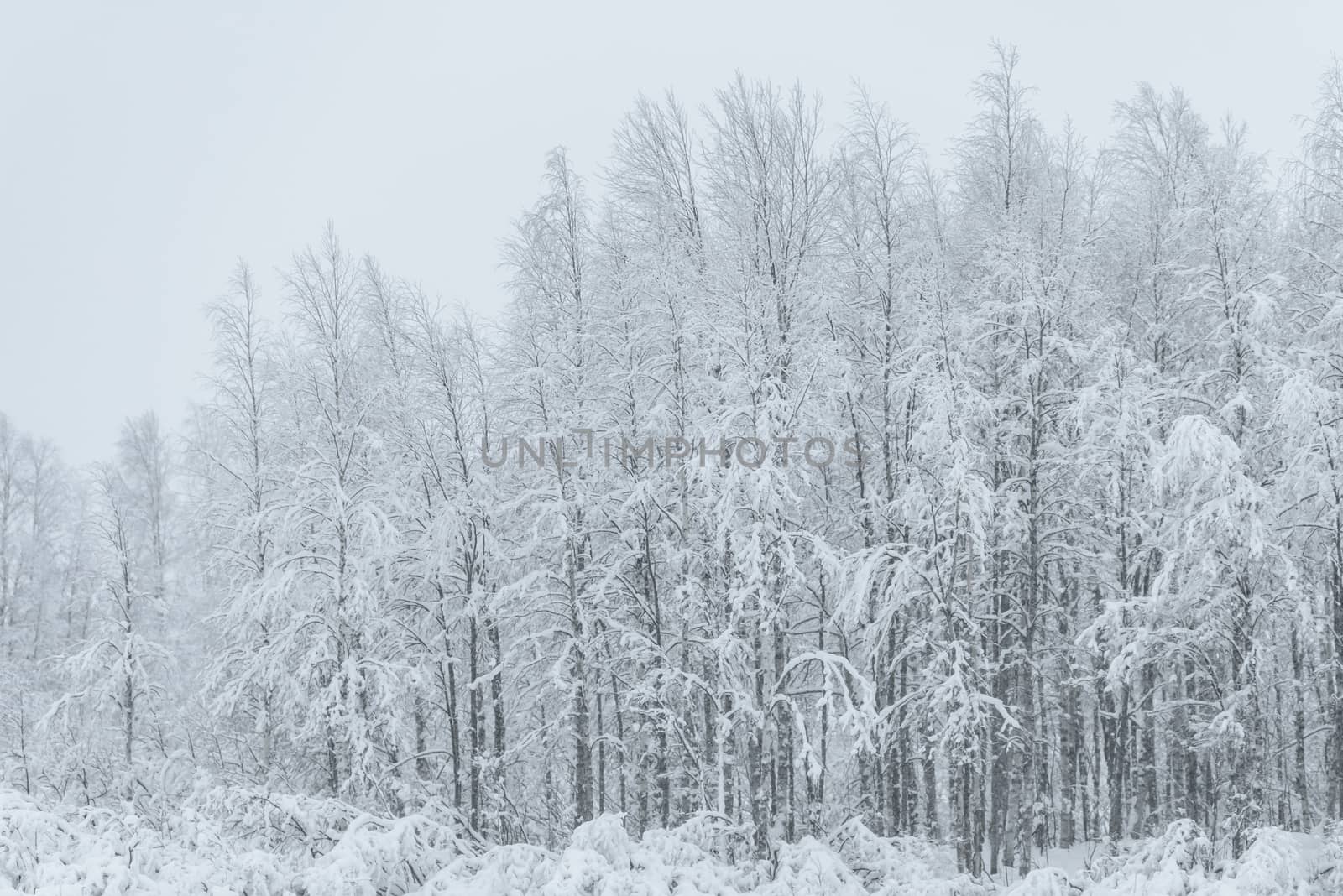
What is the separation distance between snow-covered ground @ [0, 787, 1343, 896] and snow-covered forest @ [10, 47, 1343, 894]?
0.07m

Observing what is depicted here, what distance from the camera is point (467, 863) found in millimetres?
9930

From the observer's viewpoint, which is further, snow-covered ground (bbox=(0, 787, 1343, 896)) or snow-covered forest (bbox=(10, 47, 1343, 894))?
snow-covered forest (bbox=(10, 47, 1343, 894))

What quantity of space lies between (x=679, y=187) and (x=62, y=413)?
626 feet

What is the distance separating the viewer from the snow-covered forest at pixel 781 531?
36.8ft

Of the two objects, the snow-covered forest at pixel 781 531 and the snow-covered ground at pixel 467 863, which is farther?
the snow-covered forest at pixel 781 531

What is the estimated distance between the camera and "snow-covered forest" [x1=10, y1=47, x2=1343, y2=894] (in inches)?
441

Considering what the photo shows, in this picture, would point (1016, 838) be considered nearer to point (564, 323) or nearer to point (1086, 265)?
point (1086, 265)

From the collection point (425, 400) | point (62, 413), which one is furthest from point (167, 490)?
point (62, 413)

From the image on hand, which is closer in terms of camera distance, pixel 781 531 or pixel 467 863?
pixel 467 863

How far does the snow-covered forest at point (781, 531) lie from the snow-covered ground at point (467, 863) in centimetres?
7

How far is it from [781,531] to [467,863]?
5.78 m

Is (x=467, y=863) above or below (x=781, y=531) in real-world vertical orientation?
below

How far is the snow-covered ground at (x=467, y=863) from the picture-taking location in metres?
8.62

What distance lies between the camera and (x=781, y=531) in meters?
12.6
